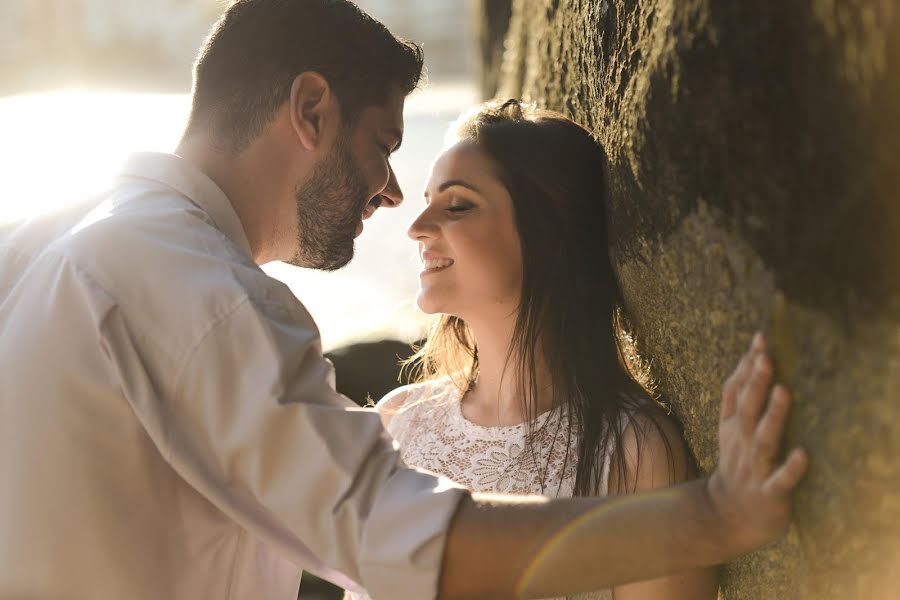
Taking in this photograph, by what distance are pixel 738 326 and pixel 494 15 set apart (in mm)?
4093

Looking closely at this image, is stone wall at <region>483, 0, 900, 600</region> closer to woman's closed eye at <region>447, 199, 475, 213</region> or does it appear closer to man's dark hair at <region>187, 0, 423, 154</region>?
woman's closed eye at <region>447, 199, 475, 213</region>

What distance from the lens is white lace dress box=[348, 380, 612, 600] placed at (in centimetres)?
248

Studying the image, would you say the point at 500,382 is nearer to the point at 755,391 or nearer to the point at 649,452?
the point at 649,452

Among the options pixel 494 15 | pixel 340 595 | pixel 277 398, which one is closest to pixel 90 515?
pixel 277 398

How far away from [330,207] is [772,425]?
1371 mm

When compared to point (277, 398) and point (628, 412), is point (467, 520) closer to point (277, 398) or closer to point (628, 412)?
point (277, 398)

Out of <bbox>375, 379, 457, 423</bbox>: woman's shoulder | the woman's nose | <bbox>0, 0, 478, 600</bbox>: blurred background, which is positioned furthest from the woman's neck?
<bbox>0, 0, 478, 600</bbox>: blurred background

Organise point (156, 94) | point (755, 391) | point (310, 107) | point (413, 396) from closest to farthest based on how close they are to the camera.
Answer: point (755, 391) < point (310, 107) < point (413, 396) < point (156, 94)

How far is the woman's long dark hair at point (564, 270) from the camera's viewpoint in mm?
2537

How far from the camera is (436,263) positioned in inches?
104

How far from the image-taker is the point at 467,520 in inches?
59.6

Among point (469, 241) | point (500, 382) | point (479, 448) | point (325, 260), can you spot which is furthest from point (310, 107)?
point (479, 448)

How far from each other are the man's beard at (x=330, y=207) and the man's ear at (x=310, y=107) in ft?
0.22

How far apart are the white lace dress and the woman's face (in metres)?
0.36
